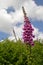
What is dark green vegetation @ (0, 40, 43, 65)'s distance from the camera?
38.7 ft

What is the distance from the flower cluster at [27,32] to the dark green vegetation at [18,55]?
0.39m

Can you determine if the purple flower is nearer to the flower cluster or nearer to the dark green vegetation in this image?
the flower cluster

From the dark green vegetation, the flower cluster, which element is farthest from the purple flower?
the dark green vegetation

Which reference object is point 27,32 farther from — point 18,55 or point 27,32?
point 18,55

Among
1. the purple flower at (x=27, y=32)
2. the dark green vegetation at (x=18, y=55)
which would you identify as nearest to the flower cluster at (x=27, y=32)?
the purple flower at (x=27, y=32)

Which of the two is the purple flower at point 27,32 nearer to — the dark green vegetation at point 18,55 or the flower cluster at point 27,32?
the flower cluster at point 27,32

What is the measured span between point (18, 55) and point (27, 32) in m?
1.19

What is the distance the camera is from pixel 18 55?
1235 centimetres

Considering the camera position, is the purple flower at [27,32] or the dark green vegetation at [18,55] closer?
the dark green vegetation at [18,55]

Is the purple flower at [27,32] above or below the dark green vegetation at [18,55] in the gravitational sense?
above

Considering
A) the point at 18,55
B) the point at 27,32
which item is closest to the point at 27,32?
the point at 27,32

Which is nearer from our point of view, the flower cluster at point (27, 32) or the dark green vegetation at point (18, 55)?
the dark green vegetation at point (18, 55)

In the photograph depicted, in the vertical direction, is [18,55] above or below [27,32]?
below

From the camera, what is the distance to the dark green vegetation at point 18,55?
11.8 metres
